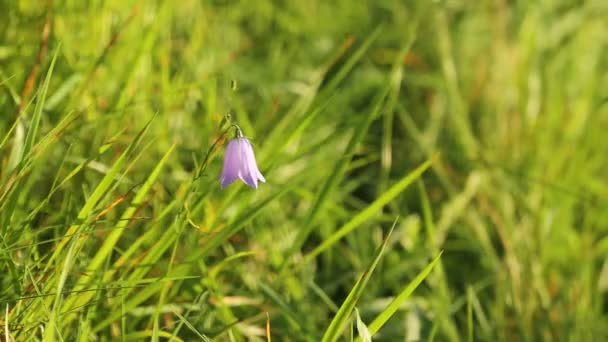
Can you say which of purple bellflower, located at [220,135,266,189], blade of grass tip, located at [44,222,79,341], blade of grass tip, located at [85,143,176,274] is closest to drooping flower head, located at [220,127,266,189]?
purple bellflower, located at [220,135,266,189]

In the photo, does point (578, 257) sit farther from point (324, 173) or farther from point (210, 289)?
point (210, 289)

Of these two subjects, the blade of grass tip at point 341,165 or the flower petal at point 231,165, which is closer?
the flower petal at point 231,165

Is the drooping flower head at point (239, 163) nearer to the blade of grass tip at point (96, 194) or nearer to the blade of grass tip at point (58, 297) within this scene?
the blade of grass tip at point (96, 194)

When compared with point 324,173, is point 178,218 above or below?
above

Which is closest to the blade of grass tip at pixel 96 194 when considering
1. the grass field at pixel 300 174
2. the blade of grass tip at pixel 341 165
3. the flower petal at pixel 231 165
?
the grass field at pixel 300 174

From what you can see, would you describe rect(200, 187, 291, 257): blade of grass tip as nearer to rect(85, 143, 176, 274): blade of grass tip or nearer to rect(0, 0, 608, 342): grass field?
rect(0, 0, 608, 342): grass field

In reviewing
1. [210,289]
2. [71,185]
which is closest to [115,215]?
[71,185]

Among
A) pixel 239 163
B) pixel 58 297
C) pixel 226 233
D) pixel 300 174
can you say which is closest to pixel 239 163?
pixel 239 163
